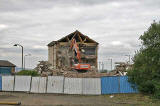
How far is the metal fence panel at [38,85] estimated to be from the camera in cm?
2583

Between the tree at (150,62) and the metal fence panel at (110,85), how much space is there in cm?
341

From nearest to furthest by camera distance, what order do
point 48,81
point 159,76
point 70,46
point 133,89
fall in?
1. point 159,76
2. point 133,89
3. point 48,81
4. point 70,46

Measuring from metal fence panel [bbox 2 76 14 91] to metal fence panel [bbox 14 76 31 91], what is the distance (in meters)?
0.56

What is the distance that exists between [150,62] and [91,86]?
24.9 feet

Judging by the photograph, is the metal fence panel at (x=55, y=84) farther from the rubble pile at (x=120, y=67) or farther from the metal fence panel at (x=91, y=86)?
the rubble pile at (x=120, y=67)

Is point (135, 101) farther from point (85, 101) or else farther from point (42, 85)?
point (42, 85)

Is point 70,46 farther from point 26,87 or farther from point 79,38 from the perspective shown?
point 26,87

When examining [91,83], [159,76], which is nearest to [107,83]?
[91,83]

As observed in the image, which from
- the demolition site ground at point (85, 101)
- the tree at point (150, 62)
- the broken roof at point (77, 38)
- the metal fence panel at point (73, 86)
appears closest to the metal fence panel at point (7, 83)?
the metal fence panel at point (73, 86)

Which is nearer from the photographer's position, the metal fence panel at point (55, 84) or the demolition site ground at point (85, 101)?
the demolition site ground at point (85, 101)

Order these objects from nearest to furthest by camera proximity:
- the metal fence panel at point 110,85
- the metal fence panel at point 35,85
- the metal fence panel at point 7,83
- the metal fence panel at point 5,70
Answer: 1. the metal fence panel at point 110,85
2. the metal fence panel at point 35,85
3. the metal fence panel at point 7,83
4. the metal fence panel at point 5,70

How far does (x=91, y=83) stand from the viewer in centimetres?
2497

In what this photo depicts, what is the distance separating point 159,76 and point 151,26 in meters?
4.42

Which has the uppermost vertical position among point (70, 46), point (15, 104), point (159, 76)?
point (70, 46)
